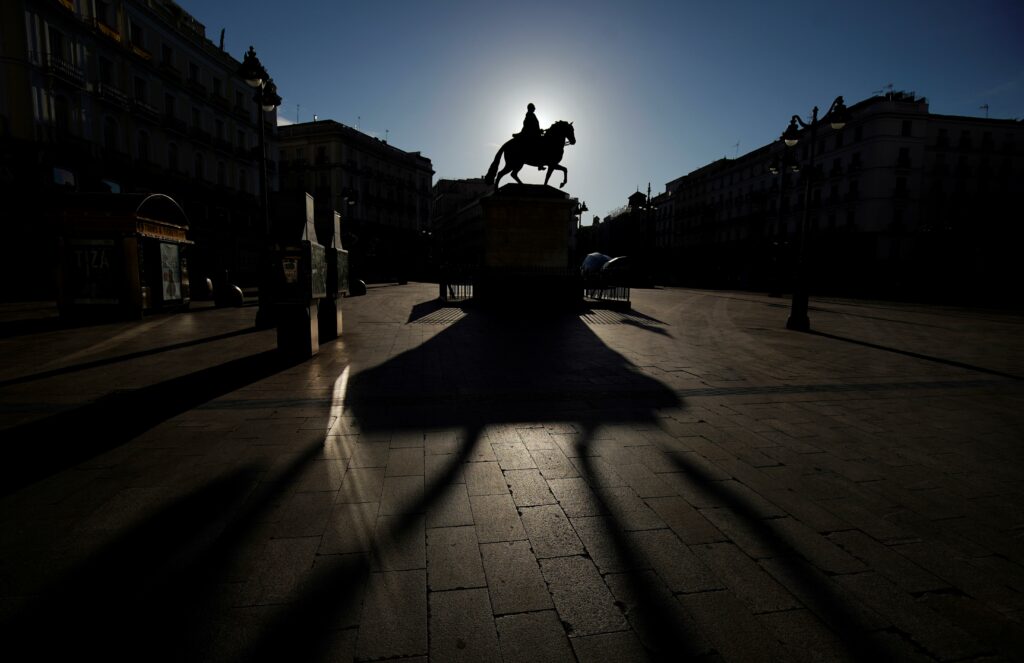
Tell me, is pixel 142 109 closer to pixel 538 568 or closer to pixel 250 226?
pixel 250 226

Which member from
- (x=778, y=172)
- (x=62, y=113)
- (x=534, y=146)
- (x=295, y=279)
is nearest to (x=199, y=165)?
(x=62, y=113)

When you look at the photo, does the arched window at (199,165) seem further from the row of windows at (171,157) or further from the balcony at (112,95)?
the balcony at (112,95)

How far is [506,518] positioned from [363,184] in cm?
5616

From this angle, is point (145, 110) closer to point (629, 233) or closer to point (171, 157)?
point (171, 157)

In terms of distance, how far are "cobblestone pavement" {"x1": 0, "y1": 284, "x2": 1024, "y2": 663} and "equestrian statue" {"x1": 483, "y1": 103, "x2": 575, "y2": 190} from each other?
13649 mm

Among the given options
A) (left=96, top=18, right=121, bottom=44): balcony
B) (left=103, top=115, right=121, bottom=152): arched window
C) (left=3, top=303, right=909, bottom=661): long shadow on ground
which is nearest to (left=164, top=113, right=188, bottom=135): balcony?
(left=103, top=115, right=121, bottom=152): arched window

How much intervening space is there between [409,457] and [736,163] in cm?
6906

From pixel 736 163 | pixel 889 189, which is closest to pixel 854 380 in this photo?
pixel 889 189

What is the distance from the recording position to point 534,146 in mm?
17812

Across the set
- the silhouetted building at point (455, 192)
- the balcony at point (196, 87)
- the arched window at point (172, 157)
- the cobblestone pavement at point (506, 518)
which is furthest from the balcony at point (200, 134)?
the silhouetted building at point (455, 192)

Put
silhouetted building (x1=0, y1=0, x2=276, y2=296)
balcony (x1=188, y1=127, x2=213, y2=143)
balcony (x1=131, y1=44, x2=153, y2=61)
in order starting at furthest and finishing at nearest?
balcony (x1=188, y1=127, x2=213, y2=143) < balcony (x1=131, y1=44, x2=153, y2=61) < silhouetted building (x1=0, y1=0, x2=276, y2=296)

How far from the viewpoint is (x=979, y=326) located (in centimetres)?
1461

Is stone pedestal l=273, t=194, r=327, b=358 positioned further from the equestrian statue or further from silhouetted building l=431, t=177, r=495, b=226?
silhouetted building l=431, t=177, r=495, b=226

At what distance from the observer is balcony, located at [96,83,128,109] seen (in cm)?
2317
